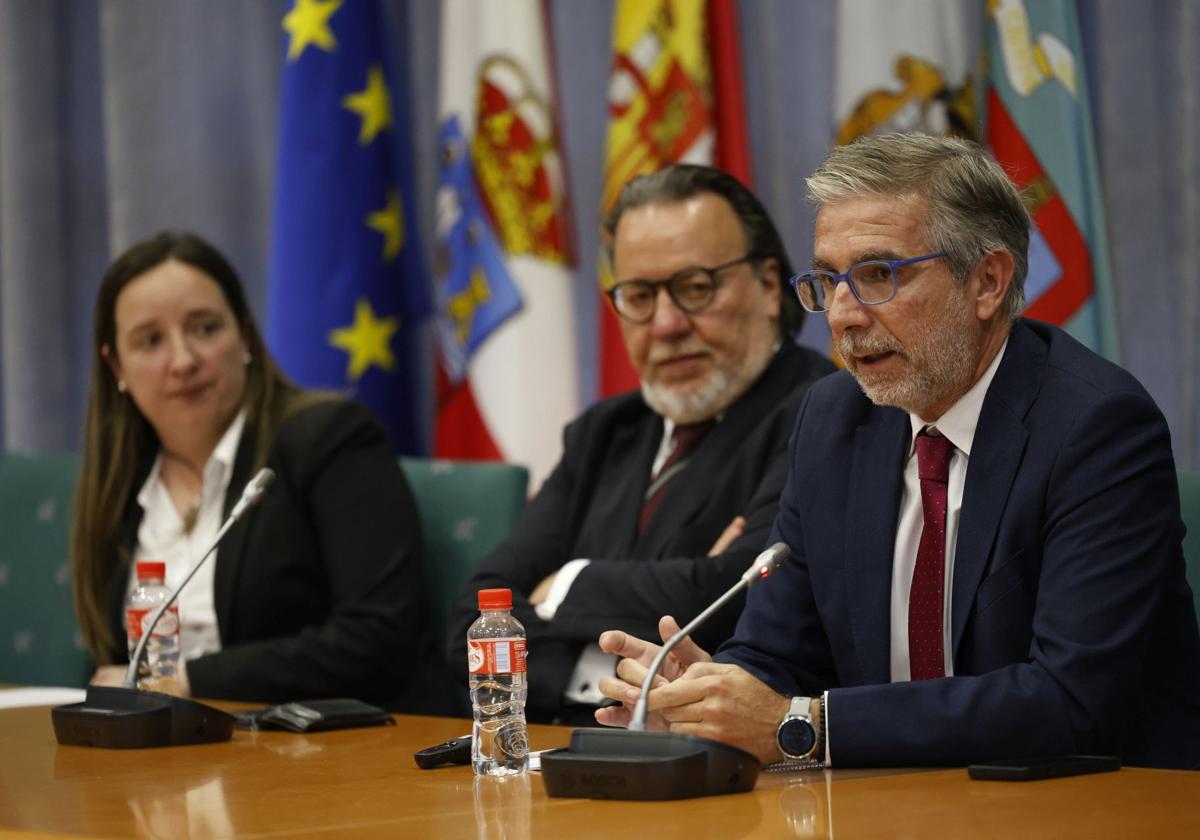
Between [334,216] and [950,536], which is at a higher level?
[334,216]

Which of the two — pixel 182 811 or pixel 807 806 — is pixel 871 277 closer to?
pixel 807 806

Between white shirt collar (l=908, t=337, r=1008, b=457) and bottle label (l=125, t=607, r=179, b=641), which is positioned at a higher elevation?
white shirt collar (l=908, t=337, r=1008, b=457)

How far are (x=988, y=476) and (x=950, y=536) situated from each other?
4.8 inches

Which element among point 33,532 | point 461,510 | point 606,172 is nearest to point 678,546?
point 461,510

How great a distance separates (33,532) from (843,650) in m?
2.54

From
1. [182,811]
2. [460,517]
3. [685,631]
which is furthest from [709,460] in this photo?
[182,811]

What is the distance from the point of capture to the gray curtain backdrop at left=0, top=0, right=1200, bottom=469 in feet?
15.3

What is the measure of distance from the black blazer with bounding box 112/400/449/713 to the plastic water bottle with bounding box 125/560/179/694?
0.07 m

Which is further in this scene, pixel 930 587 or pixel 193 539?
pixel 193 539

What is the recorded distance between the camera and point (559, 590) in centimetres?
319

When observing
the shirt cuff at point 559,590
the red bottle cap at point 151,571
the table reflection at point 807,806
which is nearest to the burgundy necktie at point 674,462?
the shirt cuff at point 559,590

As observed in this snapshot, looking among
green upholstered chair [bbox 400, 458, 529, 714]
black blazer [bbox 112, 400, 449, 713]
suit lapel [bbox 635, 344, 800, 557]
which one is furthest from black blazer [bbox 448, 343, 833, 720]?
black blazer [bbox 112, 400, 449, 713]

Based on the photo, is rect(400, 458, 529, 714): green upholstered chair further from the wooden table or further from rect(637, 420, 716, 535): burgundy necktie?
the wooden table

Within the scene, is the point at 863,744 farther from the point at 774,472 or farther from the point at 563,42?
the point at 563,42
